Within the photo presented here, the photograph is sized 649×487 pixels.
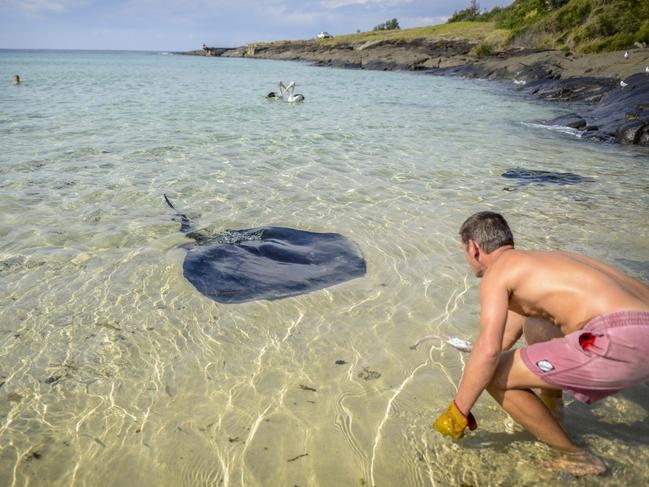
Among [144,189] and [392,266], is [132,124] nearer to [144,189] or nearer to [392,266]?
[144,189]

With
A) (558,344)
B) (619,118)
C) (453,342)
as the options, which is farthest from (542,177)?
(619,118)

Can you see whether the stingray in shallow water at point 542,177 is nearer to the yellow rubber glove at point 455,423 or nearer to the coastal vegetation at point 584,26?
the yellow rubber glove at point 455,423

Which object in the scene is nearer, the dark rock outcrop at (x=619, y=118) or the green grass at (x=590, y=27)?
the dark rock outcrop at (x=619, y=118)

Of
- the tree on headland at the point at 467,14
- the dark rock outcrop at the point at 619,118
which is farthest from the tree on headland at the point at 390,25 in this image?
the dark rock outcrop at the point at 619,118

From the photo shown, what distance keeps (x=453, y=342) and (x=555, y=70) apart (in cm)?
3197

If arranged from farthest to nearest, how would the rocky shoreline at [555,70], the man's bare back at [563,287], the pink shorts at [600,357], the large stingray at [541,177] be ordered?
the rocky shoreline at [555,70] → the large stingray at [541,177] → the man's bare back at [563,287] → the pink shorts at [600,357]

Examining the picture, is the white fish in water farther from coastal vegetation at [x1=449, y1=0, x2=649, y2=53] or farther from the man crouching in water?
coastal vegetation at [x1=449, y1=0, x2=649, y2=53]

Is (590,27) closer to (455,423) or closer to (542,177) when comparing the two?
(542,177)

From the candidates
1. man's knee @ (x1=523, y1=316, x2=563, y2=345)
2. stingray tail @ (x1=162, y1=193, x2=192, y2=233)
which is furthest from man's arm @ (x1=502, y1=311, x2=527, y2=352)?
stingray tail @ (x1=162, y1=193, x2=192, y2=233)

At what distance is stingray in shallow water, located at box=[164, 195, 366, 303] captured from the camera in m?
4.31

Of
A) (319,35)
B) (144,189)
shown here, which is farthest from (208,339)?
(319,35)

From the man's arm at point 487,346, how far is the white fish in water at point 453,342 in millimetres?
1162

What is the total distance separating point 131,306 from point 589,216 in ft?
20.8

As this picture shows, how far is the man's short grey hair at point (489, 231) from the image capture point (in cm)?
268
